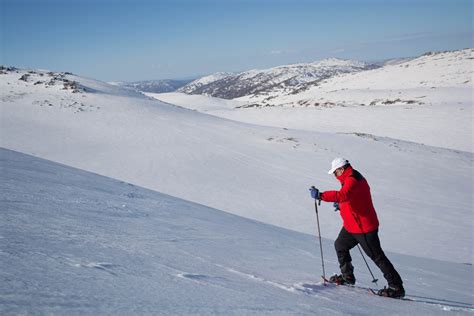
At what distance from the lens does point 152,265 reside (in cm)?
420

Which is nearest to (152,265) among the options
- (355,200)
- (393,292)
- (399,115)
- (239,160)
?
(355,200)

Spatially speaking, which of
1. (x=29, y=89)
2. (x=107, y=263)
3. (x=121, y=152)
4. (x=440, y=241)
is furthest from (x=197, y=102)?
(x=107, y=263)

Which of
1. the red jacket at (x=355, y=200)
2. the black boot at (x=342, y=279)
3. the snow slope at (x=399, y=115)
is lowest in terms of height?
the black boot at (x=342, y=279)

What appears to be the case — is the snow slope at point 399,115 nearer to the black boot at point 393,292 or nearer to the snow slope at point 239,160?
the snow slope at point 239,160

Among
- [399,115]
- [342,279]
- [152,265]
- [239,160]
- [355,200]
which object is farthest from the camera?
[399,115]

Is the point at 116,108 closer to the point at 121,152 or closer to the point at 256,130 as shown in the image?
the point at 121,152

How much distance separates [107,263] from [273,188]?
11427 mm

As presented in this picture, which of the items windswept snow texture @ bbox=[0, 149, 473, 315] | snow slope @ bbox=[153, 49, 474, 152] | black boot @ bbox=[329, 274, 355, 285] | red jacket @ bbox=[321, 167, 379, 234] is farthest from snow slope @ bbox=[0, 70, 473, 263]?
snow slope @ bbox=[153, 49, 474, 152]

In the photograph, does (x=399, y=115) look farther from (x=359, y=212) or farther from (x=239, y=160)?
(x=359, y=212)

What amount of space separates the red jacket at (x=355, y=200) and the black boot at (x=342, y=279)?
724 mm

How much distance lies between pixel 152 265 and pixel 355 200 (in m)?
2.83

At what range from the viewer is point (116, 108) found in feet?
76.9

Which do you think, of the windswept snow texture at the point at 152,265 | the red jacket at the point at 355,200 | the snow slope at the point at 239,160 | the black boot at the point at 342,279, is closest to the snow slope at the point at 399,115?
the snow slope at the point at 239,160

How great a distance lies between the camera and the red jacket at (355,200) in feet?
16.9
